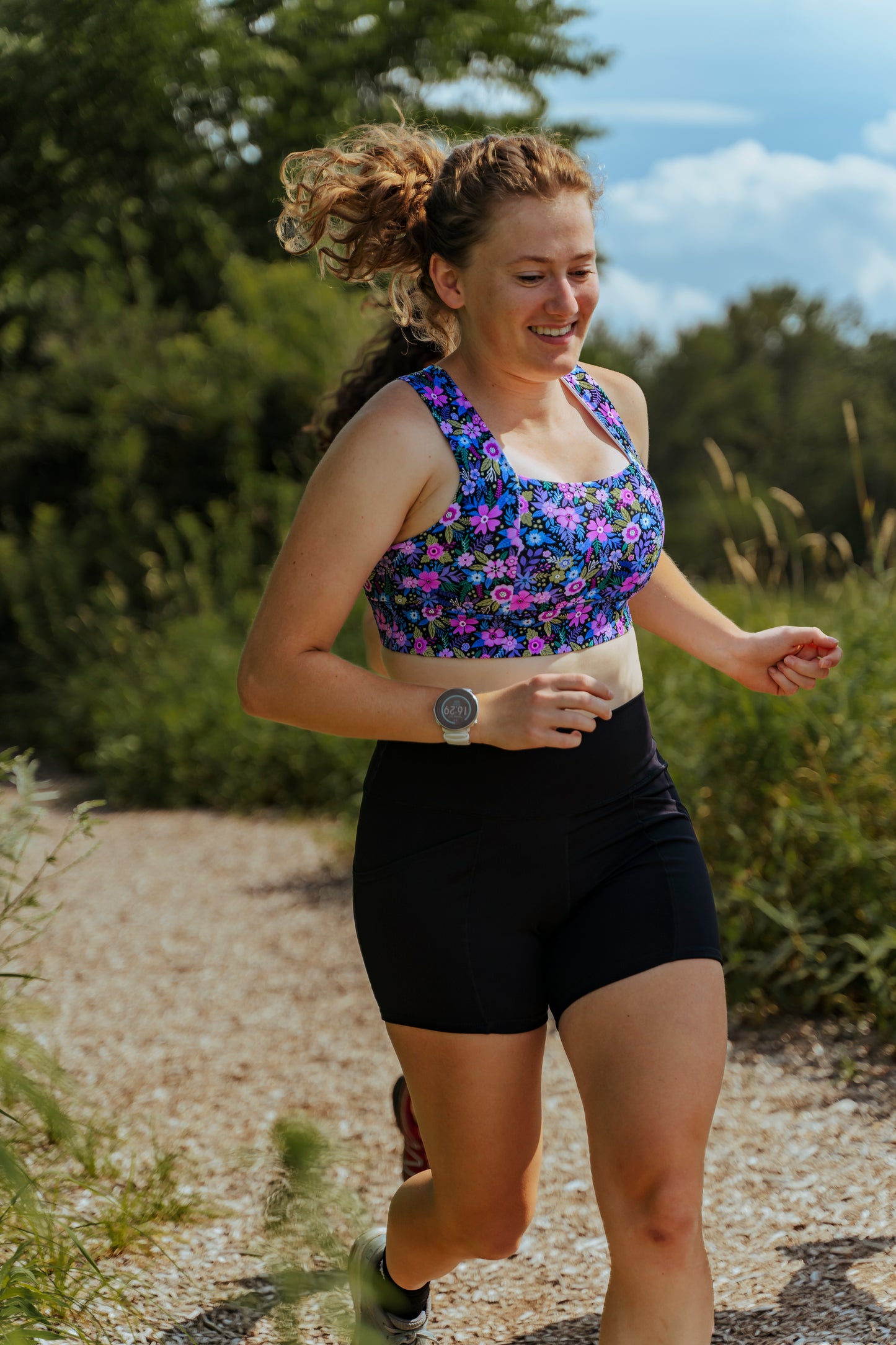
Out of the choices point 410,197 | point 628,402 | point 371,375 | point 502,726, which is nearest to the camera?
point 502,726

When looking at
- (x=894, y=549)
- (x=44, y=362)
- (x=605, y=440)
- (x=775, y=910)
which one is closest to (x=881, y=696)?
(x=775, y=910)

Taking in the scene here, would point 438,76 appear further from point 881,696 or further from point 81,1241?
point 81,1241

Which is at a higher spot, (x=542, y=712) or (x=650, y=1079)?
(x=542, y=712)

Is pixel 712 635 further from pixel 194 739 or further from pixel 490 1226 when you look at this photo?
pixel 194 739

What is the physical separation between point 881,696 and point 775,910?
0.86 meters

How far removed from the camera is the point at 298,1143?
0.84 m

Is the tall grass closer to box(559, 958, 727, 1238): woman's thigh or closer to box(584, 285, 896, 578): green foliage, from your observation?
box(559, 958, 727, 1238): woman's thigh

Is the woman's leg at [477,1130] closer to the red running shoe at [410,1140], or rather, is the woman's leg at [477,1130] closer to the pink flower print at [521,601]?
the red running shoe at [410,1140]

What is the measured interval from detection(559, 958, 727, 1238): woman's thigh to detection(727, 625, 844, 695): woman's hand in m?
0.62

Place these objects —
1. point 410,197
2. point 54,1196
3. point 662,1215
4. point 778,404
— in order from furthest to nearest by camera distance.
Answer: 1. point 778,404
2. point 54,1196
3. point 410,197
4. point 662,1215

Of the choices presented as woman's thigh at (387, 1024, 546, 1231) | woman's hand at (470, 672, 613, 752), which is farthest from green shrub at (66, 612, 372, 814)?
woman's hand at (470, 672, 613, 752)

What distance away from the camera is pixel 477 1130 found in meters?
2.12

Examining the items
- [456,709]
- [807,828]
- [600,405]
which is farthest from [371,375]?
[807,828]

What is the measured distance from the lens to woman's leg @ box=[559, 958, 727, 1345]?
1856 mm
